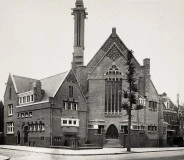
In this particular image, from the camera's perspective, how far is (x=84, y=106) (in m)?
46.8

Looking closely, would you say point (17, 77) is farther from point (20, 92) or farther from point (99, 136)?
point (99, 136)

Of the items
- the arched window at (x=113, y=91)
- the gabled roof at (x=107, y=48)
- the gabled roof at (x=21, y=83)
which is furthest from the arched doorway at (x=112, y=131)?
the gabled roof at (x=21, y=83)

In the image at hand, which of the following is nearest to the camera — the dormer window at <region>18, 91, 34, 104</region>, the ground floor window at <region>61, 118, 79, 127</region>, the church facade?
the church facade

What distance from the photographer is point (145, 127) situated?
159 ft

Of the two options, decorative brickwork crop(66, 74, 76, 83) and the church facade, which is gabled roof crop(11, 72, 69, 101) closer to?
the church facade

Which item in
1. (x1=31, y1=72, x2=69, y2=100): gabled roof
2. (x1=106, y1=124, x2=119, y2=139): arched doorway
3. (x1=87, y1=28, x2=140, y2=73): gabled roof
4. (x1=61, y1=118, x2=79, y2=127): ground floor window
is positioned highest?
(x1=87, y1=28, x2=140, y2=73): gabled roof

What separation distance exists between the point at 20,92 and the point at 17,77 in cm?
330

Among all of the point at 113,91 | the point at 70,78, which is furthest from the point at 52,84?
the point at 113,91

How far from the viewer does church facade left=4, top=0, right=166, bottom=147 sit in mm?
42719

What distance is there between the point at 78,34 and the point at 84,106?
13.6 metres

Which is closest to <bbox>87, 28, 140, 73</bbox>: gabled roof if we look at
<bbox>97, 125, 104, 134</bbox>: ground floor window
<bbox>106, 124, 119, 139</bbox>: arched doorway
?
<bbox>97, 125, 104, 134</bbox>: ground floor window

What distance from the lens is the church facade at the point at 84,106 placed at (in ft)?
140

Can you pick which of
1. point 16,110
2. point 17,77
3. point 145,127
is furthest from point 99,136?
point 17,77

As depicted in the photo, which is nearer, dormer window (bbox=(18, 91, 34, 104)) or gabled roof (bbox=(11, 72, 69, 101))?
gabled roof (bbox=(11, 72, 69, 101))
